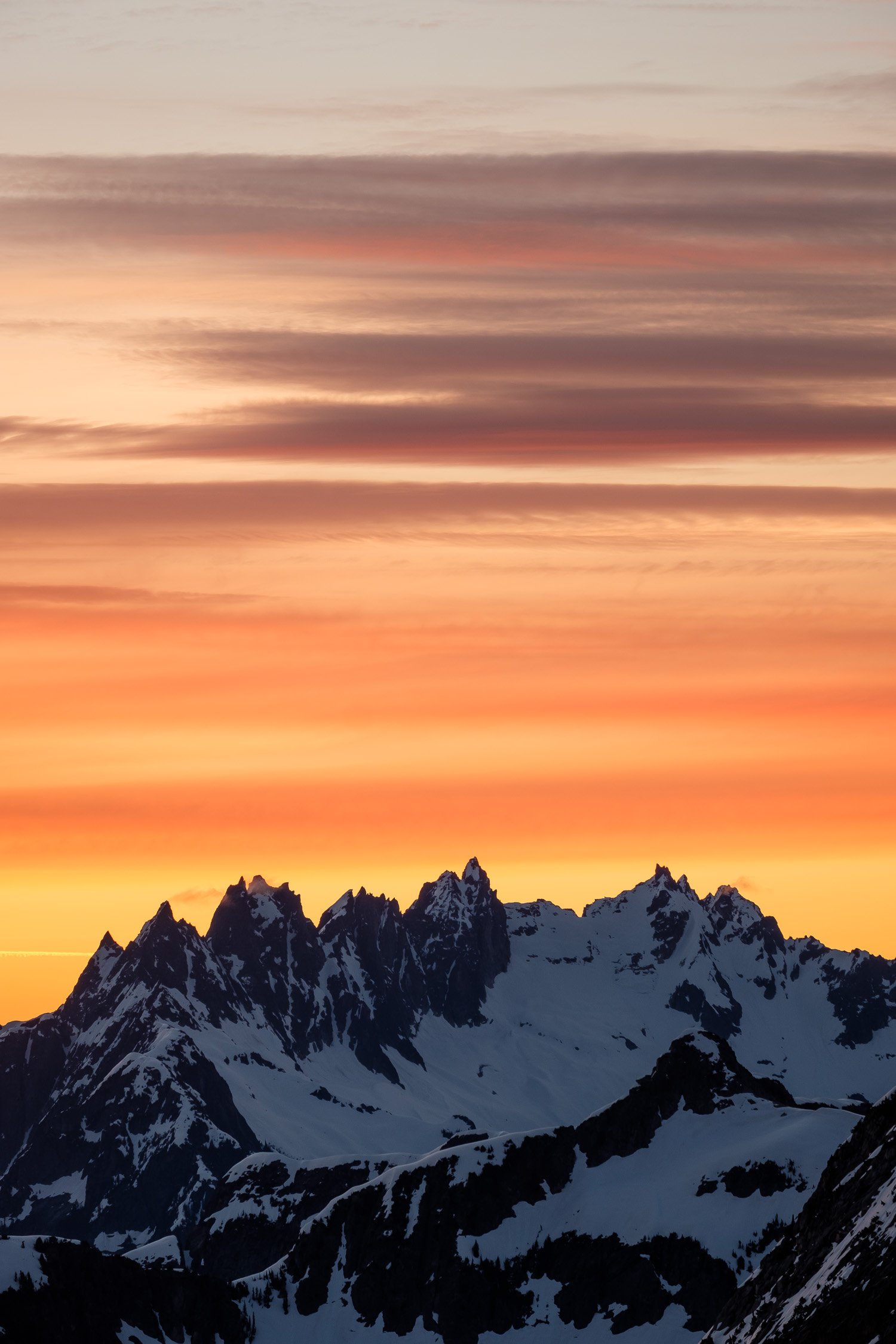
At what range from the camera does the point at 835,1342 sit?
621 ft

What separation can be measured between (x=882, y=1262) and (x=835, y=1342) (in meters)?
9.66

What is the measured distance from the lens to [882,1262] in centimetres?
19625
